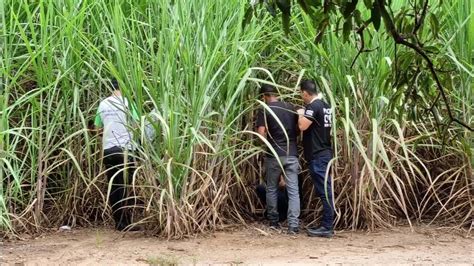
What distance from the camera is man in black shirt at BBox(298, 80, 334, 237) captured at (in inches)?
263

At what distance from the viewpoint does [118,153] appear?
6.58 metres

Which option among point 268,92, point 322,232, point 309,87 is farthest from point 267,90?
point 322,232

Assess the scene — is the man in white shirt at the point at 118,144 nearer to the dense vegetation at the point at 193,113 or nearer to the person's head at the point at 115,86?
the person's head at the point at 115,86

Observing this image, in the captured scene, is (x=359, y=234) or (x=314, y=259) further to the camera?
(x=359, y=234)

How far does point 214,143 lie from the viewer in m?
6.65

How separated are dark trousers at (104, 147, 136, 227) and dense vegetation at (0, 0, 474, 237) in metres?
0.14

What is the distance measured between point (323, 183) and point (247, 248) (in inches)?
39.1

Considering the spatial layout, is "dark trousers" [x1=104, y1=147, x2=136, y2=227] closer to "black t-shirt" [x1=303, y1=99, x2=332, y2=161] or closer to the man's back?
the man's back

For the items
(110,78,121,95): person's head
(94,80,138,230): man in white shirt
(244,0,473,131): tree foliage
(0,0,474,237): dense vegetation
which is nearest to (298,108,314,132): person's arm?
(0,0,474,237): dense vegetation

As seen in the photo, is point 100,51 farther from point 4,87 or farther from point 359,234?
point 359,234

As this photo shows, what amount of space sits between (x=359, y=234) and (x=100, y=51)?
115 inches

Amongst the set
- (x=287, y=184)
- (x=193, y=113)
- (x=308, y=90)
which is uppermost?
(x=308, y=90)

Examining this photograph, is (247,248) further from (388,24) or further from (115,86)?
(388,24)

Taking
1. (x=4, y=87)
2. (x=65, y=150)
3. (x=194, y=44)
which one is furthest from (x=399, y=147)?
(x=4, y=87)
